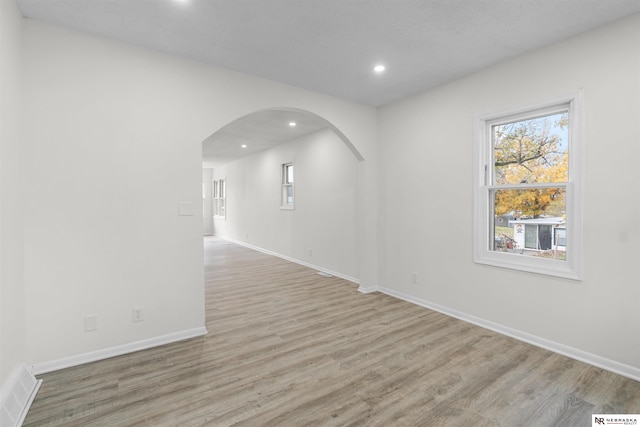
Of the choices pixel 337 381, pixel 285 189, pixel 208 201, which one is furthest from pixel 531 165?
pixel 208 201

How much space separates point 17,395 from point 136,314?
0.86 m

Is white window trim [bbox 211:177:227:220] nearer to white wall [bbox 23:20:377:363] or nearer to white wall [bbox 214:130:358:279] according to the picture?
white wall [bbox 214:130:358:279]

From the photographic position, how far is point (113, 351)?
254 centimetres

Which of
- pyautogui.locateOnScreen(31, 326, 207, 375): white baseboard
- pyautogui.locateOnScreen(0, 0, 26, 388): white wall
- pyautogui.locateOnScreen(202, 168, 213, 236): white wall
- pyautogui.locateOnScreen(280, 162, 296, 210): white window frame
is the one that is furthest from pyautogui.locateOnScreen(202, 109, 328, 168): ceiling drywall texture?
pyautogui.locateOnScreen(202, 168, 213, 236): white wall

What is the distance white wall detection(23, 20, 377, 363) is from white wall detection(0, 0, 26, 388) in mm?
131

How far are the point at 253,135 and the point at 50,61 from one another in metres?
3.86

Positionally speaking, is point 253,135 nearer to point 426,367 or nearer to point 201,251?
point 201,251

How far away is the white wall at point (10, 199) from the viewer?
1.82 m

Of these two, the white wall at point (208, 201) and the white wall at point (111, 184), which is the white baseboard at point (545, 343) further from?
the white wall at point (208, 201)

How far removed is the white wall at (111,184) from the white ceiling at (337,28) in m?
0.24

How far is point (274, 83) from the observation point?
3.39m

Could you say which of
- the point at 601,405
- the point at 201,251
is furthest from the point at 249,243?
the point at 601,405

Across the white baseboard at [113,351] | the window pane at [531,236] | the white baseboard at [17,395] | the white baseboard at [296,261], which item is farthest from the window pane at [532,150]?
the white baseboard at [17,395]

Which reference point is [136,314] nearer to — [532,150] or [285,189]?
[532,150]
